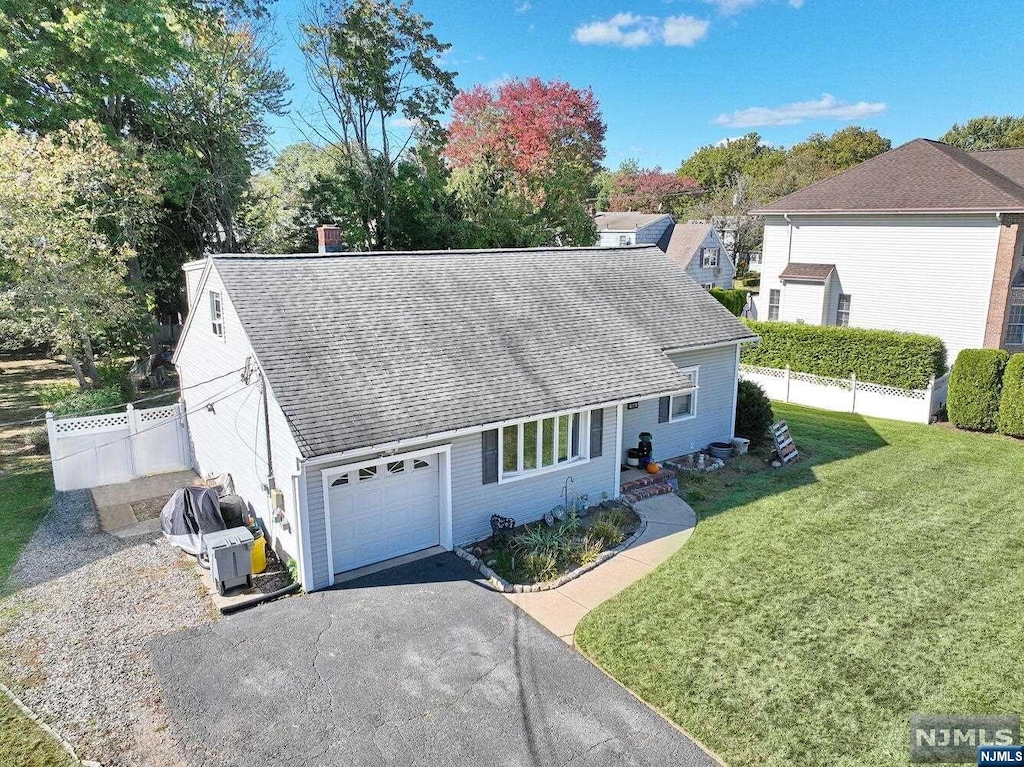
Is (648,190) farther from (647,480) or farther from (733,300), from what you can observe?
(647,480)

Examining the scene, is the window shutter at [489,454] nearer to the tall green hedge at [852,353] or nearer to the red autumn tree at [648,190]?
the tall green hedge at [852,353]

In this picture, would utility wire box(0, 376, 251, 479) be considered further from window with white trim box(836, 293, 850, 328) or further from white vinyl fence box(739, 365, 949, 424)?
window with white trim box(836, 293, 850, 328)

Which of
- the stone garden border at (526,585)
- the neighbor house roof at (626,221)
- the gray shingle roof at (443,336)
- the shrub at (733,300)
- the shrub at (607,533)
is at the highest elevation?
the neighbor house roof at (626,221)

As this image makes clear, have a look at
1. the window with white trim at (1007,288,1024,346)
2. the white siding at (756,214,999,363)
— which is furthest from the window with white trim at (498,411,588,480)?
the window with white trim at (1007,288,1024,346)

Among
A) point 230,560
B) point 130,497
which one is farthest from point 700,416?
point 130,497

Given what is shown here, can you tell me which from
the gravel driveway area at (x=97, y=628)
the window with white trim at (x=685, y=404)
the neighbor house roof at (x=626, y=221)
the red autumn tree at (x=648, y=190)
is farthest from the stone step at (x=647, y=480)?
the red autumn tree at (x=648, y=190)

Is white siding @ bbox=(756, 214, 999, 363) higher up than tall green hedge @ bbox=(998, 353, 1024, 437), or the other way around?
white siding @ bbox=(756, 214, 999, 363)
